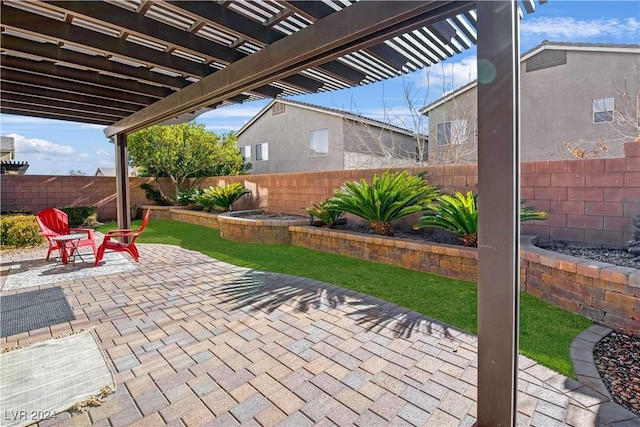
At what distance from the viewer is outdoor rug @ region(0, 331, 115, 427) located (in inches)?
90.5

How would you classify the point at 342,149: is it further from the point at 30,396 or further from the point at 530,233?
the point at 30,396

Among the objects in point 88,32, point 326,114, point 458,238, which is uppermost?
point 326,114

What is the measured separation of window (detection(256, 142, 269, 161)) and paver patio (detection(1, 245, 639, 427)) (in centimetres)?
1614

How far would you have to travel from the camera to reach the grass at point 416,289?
3145 millimetres

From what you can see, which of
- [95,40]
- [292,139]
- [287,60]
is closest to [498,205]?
[287,60]

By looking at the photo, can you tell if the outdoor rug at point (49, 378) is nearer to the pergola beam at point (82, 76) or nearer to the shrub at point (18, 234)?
the pergola beam at point (82, 76)

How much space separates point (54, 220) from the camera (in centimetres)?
675

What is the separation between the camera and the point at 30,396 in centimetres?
244

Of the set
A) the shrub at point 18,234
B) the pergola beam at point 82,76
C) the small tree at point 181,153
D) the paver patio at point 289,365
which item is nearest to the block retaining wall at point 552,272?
the paver patio at point 289,365

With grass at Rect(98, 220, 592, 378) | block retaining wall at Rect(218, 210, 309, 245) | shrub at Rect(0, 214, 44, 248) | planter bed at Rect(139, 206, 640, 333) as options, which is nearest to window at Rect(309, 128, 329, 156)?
planter bed at Rect(139, 206, 640, 333)

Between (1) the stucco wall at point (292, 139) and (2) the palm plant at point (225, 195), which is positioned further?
(1) the stucco wall at point (292, 139)

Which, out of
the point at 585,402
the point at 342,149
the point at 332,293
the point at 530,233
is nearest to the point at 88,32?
the point at 332,293

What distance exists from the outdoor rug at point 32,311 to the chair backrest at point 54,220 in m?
2.47

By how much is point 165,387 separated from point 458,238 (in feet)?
16.4
